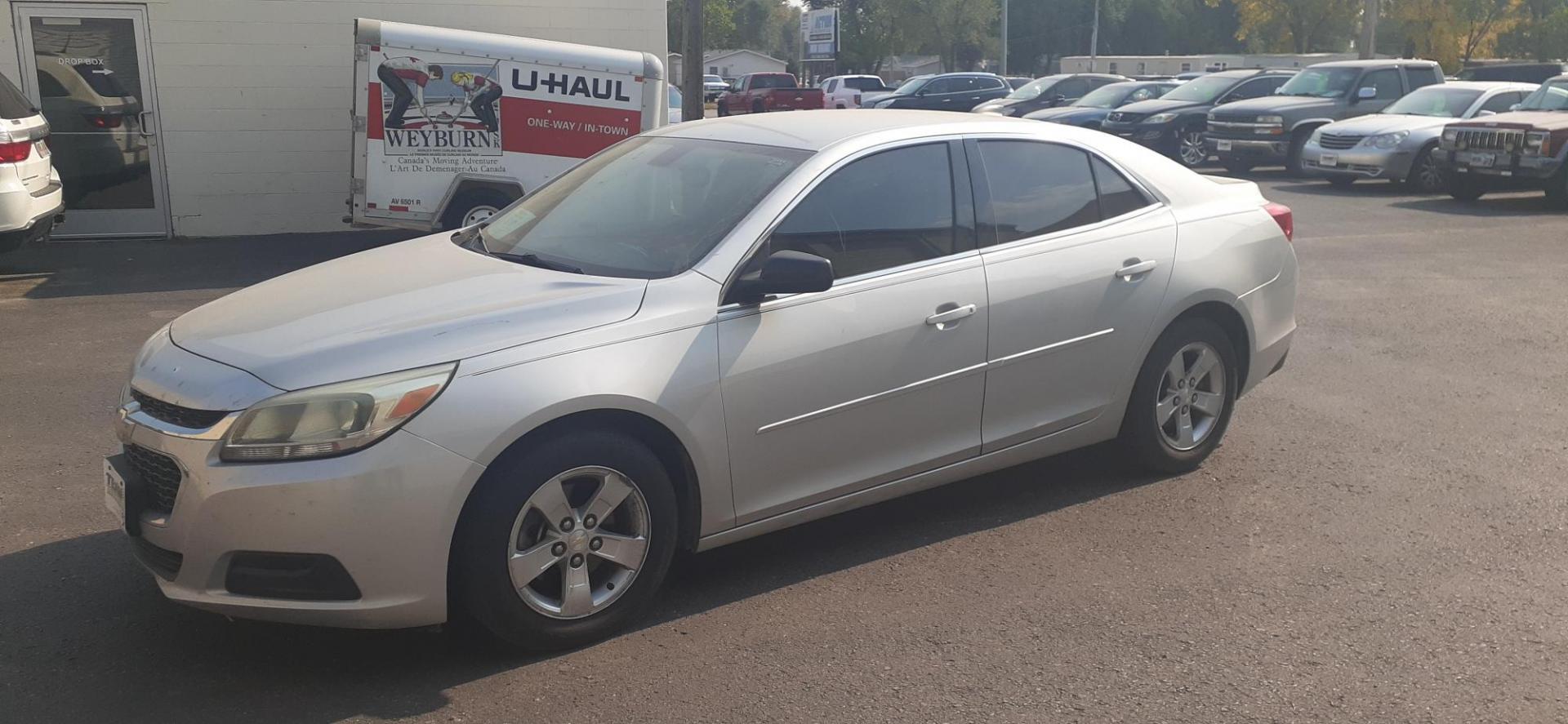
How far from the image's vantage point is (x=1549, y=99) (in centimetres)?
1712

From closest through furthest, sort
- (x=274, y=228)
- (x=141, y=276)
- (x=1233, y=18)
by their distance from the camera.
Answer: (x=141, y=276)
(x=274, y=228)
(x=1233, y=18)

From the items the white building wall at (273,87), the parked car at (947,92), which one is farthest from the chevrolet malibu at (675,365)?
the parked car at (947,92)

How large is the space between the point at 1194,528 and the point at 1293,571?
0.50 meters

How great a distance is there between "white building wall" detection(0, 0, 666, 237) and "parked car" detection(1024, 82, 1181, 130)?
36.4 feet

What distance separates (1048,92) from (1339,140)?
35.1ft

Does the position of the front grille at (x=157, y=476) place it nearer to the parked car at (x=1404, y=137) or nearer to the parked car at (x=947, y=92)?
the parked car at (x=1404, y=137)

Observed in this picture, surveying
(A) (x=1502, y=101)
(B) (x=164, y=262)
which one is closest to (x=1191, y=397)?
(B) (x=164, y=262)

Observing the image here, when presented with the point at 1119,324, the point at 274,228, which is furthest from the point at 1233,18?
the point at 1119,324

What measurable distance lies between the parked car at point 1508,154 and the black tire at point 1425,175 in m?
0.72

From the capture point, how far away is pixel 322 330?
3.99 m

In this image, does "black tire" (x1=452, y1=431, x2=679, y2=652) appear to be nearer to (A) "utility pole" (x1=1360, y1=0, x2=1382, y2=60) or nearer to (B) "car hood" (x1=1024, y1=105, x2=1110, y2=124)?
(B) "car hood" (x1=1024, y1=105, x2=1110, y2=124)

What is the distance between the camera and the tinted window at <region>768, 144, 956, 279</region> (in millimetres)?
4617

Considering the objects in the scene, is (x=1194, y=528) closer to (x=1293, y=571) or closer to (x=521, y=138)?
(x=1293, y=571)

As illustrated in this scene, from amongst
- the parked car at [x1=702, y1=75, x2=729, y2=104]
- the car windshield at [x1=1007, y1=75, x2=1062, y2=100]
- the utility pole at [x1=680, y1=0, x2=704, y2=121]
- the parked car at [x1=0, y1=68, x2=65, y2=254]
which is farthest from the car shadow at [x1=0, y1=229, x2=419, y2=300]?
the parked car at [x1=702, y1=75, x2=729, y2=104]
